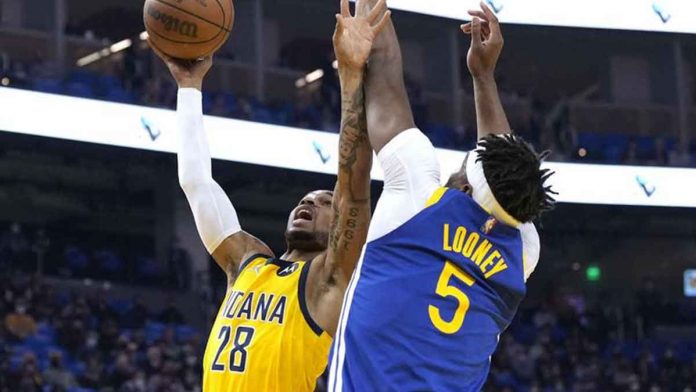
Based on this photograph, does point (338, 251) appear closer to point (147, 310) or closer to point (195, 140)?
point (195, 140)

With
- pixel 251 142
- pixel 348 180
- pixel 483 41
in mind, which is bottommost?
pixel 348 180

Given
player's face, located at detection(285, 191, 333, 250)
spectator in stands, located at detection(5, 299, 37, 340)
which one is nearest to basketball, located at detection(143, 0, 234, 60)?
player's face, located at detection(285, 191, 333, 250)

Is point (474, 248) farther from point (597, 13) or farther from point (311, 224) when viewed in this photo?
point (597, 13)

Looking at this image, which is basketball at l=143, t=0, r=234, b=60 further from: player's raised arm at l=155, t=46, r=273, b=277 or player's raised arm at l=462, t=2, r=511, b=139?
player's raised arm at l=462, t=2, r=511, b=139

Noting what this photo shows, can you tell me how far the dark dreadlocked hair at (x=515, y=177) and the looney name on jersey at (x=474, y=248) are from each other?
0.35 ft

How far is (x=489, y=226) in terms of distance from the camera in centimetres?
313

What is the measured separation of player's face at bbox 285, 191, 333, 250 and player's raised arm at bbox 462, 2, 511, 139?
34.2 inches

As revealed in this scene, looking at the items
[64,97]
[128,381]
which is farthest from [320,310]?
[64,97]

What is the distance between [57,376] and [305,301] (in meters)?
9.97

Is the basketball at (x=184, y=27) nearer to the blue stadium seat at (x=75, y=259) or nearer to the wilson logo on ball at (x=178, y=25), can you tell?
the wilson logo on ball at (x=178, y=25)

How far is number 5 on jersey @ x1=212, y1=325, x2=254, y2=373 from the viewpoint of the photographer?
411cm

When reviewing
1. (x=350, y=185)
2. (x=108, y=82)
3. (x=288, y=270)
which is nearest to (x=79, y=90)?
(x=108, y=82)

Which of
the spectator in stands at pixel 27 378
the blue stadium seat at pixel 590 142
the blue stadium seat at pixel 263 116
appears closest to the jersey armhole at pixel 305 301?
the spectator in stands at pixel 27 378

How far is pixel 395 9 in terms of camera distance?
1938 centimetres
